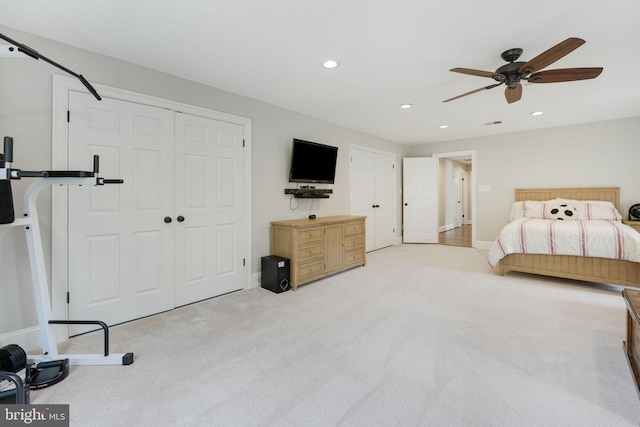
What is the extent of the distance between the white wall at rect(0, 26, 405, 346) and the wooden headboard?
4775 millimetres

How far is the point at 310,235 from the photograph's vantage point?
11.8 ft

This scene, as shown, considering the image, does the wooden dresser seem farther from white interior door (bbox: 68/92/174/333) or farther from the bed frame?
the bed frame

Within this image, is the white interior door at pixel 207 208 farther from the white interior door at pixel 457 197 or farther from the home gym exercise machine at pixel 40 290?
the white interior door at pixel 457 197

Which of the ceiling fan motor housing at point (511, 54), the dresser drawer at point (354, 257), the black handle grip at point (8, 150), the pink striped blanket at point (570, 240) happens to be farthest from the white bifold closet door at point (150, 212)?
the pink striped blanket at point (570, 240)

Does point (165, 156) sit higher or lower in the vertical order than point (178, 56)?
lower

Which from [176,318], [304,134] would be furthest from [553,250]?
[176,318]

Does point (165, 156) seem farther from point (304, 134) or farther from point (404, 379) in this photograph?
point (404, 379)

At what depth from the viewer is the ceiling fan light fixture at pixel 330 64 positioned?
259 cm

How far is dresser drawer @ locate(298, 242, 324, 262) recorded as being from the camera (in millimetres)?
3473

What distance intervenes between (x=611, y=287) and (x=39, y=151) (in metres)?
6.11

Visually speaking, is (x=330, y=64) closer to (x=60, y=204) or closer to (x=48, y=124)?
(x=48, y=124)

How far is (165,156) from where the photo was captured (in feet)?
9.07

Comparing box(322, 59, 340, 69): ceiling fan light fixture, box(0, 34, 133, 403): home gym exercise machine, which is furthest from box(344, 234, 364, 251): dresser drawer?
box(0, 34, 133, 403): home gym exercise machine

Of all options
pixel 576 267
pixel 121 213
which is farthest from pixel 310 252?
pixel 576 267
